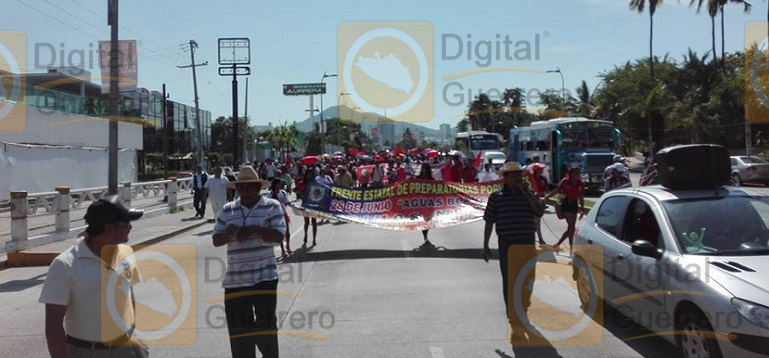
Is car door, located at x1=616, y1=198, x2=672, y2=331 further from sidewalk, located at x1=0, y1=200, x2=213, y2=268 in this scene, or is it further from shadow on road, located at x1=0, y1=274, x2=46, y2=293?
sidewalk, located at x1=0, y1=200, x2=213, y2=268

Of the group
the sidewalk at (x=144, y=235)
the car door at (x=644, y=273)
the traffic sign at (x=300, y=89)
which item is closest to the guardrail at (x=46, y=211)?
the sidewalk at (x=144, y=235)

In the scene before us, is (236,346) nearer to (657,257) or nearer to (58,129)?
(657,257)

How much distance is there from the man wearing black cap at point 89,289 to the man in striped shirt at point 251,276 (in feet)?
4.79

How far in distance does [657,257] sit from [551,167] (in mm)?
27995

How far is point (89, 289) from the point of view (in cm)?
362

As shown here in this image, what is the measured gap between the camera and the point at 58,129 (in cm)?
3086

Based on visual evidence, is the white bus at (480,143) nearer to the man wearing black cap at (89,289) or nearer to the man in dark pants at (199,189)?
the man in dark pants at (199,189)

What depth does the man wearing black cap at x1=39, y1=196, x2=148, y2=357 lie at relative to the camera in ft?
11.5

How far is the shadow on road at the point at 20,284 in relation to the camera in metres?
10.8

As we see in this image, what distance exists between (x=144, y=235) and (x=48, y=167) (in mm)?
14475

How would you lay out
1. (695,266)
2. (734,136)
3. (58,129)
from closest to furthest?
(695,266) → (58,129) → (734,136)

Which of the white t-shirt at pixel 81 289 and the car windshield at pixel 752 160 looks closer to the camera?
the white t-shirt at pixel 81 289

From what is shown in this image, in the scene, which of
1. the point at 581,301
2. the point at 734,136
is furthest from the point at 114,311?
the point at 734,136

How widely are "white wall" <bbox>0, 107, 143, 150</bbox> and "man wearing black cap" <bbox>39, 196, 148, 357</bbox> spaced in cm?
2616
